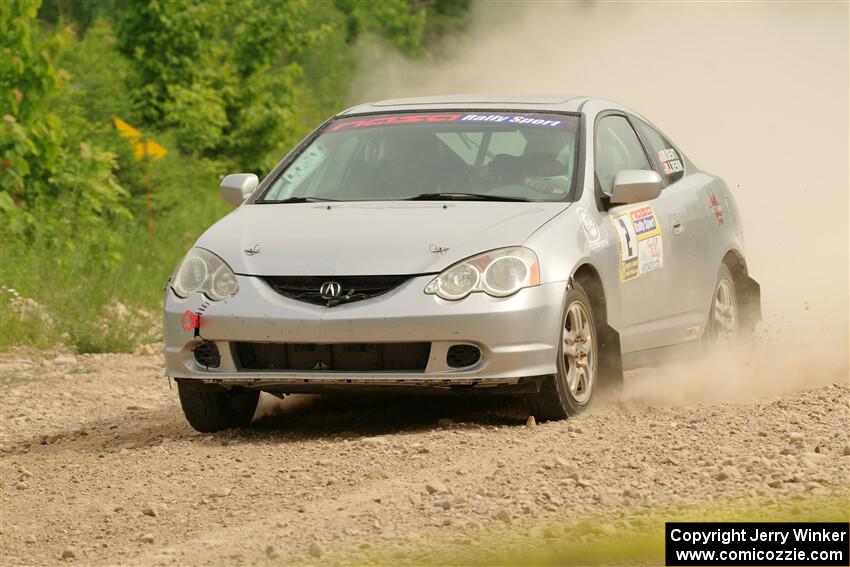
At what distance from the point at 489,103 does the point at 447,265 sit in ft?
6.19

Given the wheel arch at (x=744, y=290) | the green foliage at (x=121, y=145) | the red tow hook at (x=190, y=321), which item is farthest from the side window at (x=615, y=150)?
the green foliage at (x=121, y=145)

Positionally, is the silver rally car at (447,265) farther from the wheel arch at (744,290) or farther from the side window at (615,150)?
the wheel arch at (744,290)

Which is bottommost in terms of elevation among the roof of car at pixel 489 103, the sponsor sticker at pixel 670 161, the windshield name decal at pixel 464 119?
the sponsor sticker at pixel 670 161

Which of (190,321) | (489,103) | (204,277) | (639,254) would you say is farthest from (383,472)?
(489,103)

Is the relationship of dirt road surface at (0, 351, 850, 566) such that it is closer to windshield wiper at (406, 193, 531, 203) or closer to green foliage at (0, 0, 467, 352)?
windshield wiper at (406, 193, 531, 203)

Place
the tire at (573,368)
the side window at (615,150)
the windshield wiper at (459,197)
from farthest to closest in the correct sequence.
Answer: the side window at (615,150) < the windshield wiper at (459,197) < the tire at (573,368)

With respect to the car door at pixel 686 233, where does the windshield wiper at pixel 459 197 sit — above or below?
above

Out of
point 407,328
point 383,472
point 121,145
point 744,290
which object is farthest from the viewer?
point 121,145

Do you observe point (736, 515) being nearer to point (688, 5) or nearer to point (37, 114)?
point (37, 114)

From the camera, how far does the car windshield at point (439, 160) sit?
28.6 ft

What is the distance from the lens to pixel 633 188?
8656 mm

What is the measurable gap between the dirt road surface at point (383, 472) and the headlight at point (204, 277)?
2.29 feet

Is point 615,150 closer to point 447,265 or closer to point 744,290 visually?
point 744,290

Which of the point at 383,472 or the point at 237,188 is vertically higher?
the point at 237,188
